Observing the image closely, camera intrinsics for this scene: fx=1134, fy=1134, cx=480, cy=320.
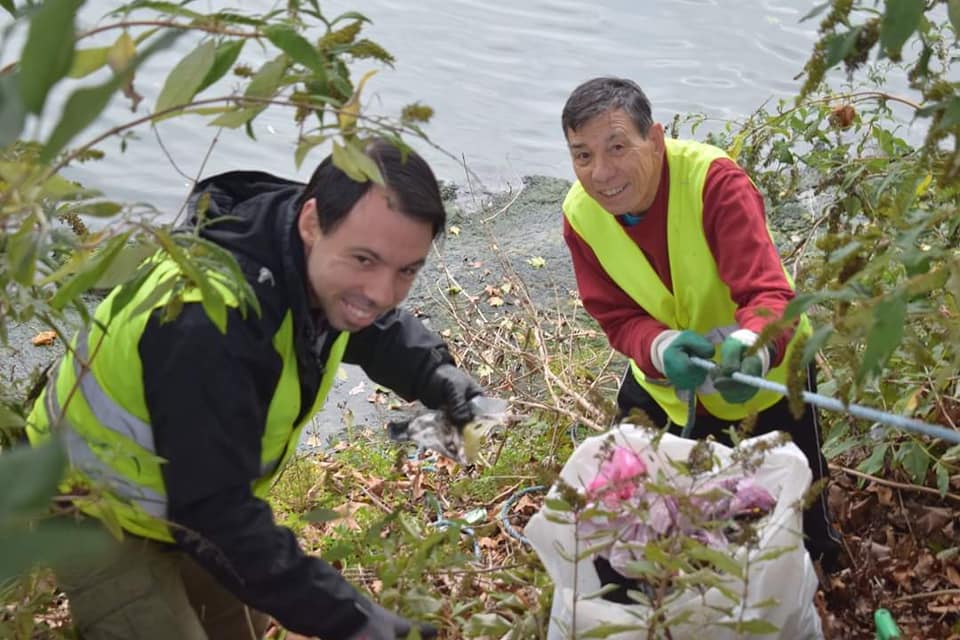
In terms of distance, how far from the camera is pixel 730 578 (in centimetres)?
211

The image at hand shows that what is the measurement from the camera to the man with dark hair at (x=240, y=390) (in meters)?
1.96

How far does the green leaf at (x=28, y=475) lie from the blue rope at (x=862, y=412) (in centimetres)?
122

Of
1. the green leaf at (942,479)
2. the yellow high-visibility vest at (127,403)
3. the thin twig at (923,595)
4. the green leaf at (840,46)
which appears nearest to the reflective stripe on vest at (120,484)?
the yellow high-visibility vest at (127,403)

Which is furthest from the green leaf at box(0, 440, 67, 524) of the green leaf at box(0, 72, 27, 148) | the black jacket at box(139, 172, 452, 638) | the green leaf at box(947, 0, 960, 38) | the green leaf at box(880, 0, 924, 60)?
the black jacket at box(139, 172, 452, 638)

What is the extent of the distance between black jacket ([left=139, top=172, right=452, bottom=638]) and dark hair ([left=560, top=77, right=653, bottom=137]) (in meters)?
0.92

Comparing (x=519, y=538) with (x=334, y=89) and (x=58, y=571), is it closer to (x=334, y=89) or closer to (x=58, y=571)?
(x=58, y=571)

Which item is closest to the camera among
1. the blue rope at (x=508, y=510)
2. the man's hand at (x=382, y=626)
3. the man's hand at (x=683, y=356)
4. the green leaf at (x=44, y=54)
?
the green leaf at (x=44, y=54)

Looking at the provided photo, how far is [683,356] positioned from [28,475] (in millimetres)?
2280

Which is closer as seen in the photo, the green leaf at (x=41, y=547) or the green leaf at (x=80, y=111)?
the green leaf at (x=41, y=547)

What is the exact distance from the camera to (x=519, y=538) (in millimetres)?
3188

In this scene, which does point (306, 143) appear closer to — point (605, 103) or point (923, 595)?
point (605, 103)

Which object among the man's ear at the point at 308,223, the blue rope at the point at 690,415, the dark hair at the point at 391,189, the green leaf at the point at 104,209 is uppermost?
the green leaf at the point at 104,209

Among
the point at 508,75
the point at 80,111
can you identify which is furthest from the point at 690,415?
the point at 508,75

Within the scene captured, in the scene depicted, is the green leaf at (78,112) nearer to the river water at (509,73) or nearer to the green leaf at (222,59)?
the green leaf at (222,59)
